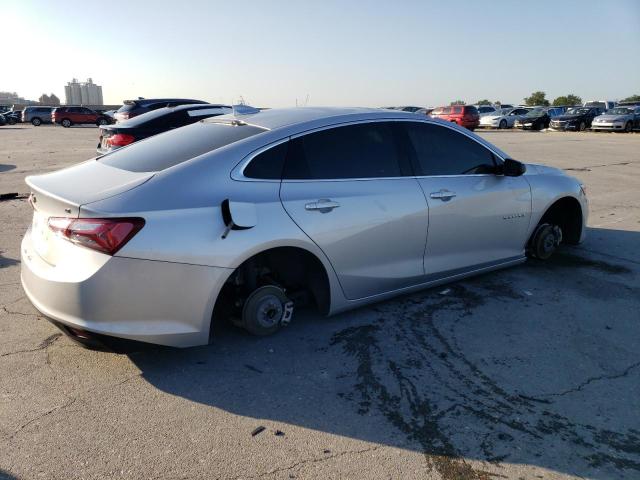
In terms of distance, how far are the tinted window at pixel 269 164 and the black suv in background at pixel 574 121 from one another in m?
36.2

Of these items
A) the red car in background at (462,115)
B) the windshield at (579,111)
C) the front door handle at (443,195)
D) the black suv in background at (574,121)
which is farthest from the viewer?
the windshield at (579,111)

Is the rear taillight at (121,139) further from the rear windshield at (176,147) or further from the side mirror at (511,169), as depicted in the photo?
the side mirror at (511,169)

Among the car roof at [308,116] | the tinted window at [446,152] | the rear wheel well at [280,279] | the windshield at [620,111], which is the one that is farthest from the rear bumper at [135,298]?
the windshield at [620,111]

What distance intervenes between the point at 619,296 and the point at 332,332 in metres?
2.75

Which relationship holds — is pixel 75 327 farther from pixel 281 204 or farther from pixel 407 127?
pixel 407 127

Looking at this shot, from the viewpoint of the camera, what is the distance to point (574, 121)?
34.9 meters

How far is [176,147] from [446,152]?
2264 mm

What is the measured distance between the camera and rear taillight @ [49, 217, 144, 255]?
2.95 meters

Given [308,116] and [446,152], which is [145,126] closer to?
[308,116]

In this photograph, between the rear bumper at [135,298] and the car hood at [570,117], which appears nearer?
the rear bumper at [135,298]

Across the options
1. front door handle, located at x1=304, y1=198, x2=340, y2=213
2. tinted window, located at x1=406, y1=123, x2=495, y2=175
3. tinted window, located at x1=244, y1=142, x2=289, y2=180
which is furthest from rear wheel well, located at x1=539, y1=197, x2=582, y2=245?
tinted window, located at x1=244, y1=142, x2=289, y2=180

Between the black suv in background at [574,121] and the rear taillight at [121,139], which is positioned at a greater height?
the black suv in background at [574,121]

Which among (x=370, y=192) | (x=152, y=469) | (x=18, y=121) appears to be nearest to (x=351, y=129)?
(x=370, y=192)

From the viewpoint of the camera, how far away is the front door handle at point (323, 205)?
362cm
